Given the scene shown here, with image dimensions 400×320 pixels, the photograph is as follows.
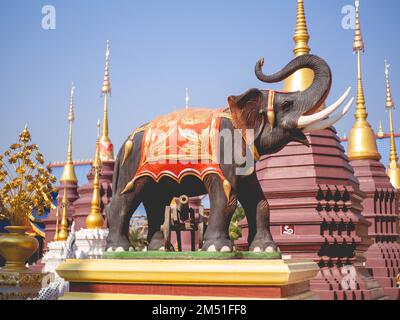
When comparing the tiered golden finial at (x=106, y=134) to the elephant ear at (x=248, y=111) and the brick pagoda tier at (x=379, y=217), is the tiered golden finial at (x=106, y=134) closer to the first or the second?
the brick pagoda tier at (x=379, y=217)

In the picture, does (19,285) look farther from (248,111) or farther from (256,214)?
(248,111)

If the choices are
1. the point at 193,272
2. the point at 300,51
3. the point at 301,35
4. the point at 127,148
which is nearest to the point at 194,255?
the point at 193,272

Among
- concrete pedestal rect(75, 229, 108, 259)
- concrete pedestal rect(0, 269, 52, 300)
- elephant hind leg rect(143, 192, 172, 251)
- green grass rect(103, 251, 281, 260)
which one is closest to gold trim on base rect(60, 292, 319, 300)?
green grass rect(103, 251, 281, 260)

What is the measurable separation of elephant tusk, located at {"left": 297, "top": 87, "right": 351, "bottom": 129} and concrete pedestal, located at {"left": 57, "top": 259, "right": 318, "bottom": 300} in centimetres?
154

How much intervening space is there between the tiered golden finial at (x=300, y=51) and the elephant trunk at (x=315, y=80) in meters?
8.10

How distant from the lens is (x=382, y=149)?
121 ft

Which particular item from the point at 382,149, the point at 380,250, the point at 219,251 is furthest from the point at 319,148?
the point at 382,149

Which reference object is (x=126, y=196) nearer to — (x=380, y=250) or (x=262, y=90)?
(x=262, y=90)

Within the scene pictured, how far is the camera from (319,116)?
20.2 feet

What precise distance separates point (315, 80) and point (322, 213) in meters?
6.92

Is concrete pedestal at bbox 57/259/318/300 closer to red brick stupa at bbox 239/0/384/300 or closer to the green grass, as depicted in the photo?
the green grass

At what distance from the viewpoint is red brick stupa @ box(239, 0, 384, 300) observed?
12195 millimetres

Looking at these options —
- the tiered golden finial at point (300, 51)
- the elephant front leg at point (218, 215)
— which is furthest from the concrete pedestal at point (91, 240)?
the elephant front leg at point (218, 215)
